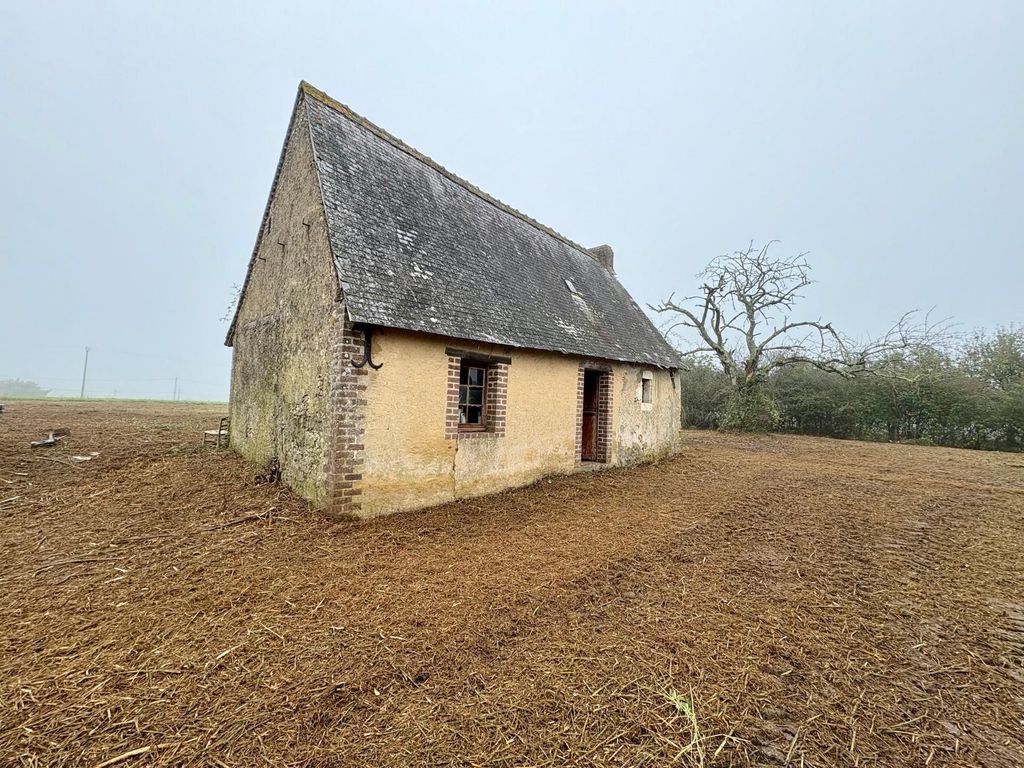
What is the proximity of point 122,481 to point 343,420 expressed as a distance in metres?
4.22

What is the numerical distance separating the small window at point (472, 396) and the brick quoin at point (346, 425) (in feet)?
6.09

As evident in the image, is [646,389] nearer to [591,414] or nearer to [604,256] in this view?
[591,414]

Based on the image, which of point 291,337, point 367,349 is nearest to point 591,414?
point 367,349

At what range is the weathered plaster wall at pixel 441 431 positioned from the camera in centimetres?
567

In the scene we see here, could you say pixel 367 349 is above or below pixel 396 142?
below

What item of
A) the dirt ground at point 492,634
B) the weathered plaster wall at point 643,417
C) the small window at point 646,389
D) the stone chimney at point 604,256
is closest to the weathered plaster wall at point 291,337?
the dirt ground at point 492,634

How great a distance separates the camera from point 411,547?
479 centimetres

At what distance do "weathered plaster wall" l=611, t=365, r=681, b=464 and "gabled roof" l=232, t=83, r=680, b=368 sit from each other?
0.55 m

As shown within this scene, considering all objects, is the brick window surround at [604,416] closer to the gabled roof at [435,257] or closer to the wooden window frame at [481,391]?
the gabled roof at [435,257]

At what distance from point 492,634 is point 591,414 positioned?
7654mm

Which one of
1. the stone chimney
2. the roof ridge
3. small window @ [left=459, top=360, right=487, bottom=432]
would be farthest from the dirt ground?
the stone chimney

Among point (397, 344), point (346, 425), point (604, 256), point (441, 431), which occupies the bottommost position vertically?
point (441, 431)

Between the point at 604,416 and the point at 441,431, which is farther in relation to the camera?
the point at 604,416

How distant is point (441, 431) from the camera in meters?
6.31
